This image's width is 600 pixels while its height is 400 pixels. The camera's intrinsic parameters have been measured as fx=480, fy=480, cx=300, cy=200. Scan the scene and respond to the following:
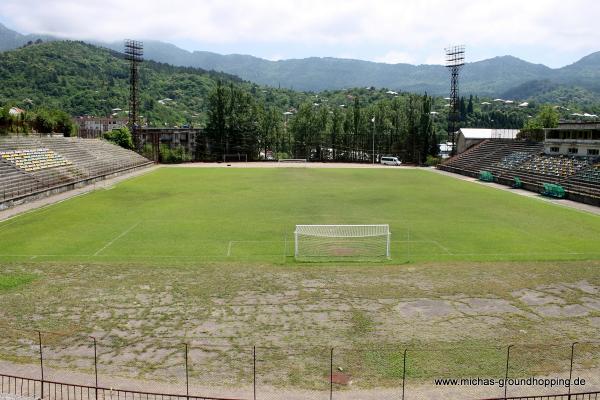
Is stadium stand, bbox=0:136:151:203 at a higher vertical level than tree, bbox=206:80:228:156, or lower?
lower

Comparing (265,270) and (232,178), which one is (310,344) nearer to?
(265,270)

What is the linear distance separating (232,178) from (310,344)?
45.0 meters

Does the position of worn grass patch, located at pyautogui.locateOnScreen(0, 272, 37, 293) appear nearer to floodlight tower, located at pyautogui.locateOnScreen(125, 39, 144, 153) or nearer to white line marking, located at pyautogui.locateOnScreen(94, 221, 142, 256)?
white line marking, located at pyautogui.locateOnScreen(94, 221, 142, 256)

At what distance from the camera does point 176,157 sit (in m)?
82.4

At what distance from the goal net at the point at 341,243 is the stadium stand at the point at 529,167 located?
22.9m

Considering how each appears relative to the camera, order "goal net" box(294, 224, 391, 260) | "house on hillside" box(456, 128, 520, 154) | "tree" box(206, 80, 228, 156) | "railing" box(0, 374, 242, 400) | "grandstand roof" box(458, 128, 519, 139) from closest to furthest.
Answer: "railing" box(0, 374, 242, 400), "goal net" box(294, 224, 391, 260), "house on hillside" box(456, 128, 520, 154), "grandstand roof" box(458, 128, 519, 139), "tree" box(206, 80, 228, 156)

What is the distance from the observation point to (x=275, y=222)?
29.9 meters

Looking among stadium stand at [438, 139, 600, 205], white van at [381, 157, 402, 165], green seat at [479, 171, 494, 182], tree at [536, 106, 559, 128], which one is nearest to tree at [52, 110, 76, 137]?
white van at [381, 157, 402, 165]

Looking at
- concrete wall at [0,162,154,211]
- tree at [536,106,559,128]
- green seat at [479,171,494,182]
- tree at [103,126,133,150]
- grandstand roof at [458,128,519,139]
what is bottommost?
concrete wall at [0,162,154,211]

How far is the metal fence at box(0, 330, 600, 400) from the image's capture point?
421 inches

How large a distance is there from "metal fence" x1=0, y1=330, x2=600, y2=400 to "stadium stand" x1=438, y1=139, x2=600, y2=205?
102 feet

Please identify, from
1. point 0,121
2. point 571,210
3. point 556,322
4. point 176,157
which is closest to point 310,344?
point 556,322

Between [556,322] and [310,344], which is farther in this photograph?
[556,322]

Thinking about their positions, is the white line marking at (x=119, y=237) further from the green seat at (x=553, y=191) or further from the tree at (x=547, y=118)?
the tree at (x=547, y=118)
